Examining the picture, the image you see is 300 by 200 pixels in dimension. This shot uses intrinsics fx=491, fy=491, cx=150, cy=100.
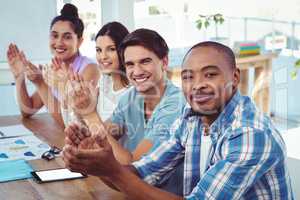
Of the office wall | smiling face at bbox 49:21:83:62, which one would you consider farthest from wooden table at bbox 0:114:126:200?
the office wall

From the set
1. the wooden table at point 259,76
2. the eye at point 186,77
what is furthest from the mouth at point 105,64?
the wooden table at point 259,76

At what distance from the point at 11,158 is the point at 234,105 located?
87cm

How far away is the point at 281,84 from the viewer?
159 inches

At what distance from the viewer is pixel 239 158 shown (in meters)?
1.16

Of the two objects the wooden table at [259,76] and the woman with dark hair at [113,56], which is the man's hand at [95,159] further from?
the wooden table at [259,76]

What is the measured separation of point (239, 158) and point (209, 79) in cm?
26

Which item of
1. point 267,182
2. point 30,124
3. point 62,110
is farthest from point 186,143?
point 30,124

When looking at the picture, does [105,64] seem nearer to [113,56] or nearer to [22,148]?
[113,56]

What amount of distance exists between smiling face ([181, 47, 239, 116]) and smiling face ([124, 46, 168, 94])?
0.44 meters

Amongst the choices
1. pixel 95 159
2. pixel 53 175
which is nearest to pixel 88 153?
pixel 95 159

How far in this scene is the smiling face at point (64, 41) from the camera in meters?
2.46

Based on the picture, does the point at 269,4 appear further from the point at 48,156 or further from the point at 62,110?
the point at 48,156

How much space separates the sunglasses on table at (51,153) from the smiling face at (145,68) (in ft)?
1.29

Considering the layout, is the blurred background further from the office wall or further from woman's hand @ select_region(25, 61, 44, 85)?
woman's hand @ select_region(25, 61, 44, 85)
